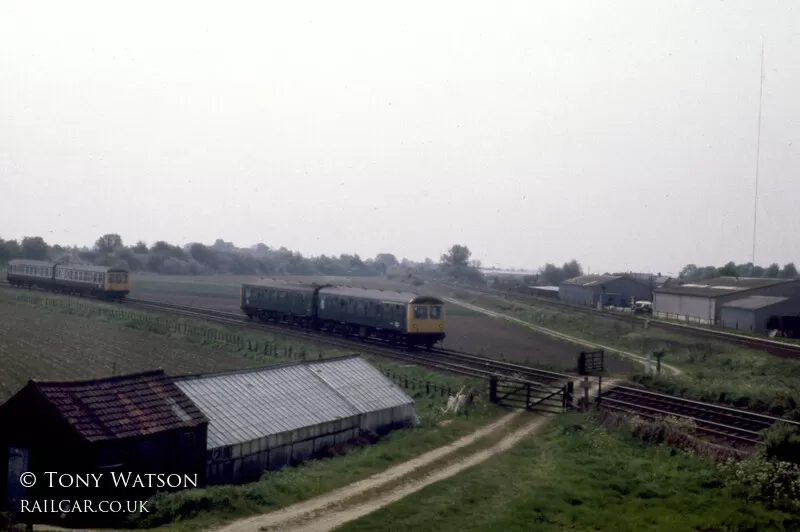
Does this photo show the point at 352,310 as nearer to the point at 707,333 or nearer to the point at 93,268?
the point at 707,333

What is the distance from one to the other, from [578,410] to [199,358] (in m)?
18.8

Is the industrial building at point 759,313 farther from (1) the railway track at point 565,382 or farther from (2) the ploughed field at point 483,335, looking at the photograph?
(1) the railway track at point 565,382

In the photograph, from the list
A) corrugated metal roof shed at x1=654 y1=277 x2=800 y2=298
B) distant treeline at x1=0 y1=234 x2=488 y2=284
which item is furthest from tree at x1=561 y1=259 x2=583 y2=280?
corrugated metal roof shed at x1=654 y1=277 x2=800 y2=298

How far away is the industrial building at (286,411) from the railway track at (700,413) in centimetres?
729

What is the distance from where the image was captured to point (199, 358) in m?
34.1

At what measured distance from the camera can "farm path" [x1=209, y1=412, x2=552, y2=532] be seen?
42.6 ft

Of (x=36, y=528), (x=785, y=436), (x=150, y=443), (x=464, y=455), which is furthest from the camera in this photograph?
(x=464, y=455)

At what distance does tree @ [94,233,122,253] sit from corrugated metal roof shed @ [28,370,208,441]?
128 m

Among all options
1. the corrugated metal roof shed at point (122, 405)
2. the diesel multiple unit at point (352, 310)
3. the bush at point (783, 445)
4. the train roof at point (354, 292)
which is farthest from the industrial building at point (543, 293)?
the corrugated metal roof shed at point (122, 405)

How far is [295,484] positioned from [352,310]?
2532 cm

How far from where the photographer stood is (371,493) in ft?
49.4

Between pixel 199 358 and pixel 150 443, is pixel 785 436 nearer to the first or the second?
pixel 150 443

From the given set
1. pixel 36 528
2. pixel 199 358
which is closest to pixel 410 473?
pixel 36 528

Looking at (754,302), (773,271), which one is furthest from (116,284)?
(773,271)
